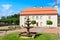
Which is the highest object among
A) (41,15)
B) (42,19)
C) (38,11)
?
(38,11)

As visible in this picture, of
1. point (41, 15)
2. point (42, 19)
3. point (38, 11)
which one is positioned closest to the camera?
point (42, 19)

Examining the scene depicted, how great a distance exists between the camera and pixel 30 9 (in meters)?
56.4

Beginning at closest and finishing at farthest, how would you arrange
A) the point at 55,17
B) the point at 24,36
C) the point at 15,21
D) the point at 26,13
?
the point at 24,36 < the point at 55,17 < the point at 26,13 < the point at 15,21

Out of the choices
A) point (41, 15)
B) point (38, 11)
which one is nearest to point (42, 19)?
point (41, 15)

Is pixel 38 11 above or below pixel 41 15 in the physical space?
above

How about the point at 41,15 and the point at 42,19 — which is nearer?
the point at 42,19

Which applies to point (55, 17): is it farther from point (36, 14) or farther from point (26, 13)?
point (26, 13)

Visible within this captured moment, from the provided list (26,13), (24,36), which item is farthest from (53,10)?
(24,36)

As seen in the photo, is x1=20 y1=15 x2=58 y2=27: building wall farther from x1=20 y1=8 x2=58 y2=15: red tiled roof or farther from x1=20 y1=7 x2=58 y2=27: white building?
x1=20 y1=8 x2=58 y2=15: red tiled roof

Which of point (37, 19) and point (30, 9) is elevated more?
point (30, 9)

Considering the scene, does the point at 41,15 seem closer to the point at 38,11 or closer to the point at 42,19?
the point at 42,19

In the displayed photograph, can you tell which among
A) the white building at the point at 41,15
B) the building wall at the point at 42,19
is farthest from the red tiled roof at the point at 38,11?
the building wall at the point at 42,19

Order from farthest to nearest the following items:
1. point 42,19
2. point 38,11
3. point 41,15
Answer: point 38,11 → point 41,15 → point 42,19

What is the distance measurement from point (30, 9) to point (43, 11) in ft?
19.5
